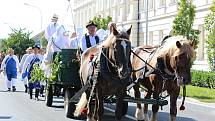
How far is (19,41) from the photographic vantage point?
A: 243ft

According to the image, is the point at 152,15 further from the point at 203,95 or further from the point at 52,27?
the point at 52,27

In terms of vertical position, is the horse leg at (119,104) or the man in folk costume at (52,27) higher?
the man in folk costume at (52,27)

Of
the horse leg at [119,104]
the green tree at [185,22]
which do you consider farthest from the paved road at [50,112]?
the green tree at [185,22]

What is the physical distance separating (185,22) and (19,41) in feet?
156

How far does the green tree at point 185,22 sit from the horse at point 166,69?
732 inches

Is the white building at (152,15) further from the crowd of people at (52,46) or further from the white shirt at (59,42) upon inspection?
the white shirt at (59,42)

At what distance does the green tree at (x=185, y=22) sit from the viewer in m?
29.8

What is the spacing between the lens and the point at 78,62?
12672 mm

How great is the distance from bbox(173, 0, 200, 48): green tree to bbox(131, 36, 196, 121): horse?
18.6 meters

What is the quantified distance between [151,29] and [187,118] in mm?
32938

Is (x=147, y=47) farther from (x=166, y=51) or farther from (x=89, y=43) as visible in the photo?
(x=166, y=51)

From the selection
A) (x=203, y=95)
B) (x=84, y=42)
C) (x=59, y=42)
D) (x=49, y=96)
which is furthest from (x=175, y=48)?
(x=203, y=95)

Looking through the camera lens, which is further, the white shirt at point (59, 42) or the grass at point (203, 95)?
the grass at point (203, 95)

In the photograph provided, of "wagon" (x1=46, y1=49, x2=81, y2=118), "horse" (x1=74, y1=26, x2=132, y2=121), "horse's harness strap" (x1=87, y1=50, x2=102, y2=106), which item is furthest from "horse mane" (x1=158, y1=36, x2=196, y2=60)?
"wagon" (x1=46, y1=49, x2=81, y2=118)
